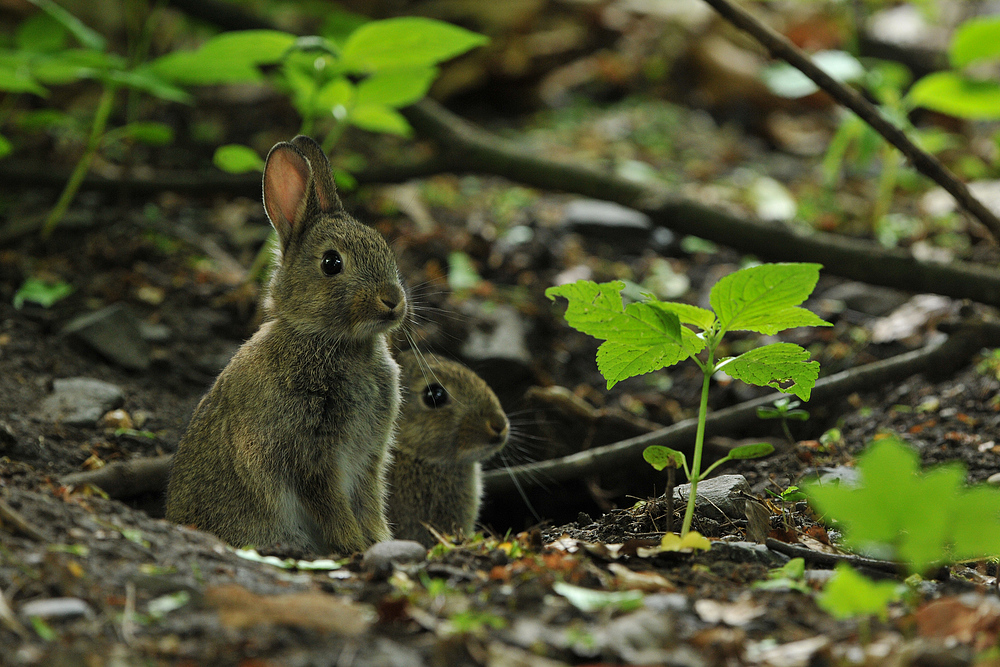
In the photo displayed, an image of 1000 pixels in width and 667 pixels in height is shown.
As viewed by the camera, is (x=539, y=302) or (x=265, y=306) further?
(x=539, y=302)

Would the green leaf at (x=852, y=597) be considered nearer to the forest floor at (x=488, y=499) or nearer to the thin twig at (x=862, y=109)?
the forest floor at (x=488, y=499)

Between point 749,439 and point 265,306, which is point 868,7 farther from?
point 265,306

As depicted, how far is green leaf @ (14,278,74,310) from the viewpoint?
19.9 ft

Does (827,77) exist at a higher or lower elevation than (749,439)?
higher

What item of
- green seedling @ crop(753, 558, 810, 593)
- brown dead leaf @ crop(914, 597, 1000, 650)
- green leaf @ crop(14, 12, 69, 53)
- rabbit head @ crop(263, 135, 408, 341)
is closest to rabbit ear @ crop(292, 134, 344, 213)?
rabbit head @ crop(263, 135, 408, 341)

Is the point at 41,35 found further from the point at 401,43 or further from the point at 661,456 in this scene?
the point at 661,456

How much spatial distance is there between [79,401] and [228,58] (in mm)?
2447

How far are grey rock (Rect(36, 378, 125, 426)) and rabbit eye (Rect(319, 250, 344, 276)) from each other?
207 cm

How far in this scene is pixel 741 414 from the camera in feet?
16.9

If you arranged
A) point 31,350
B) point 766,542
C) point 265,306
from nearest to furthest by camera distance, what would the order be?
1. point 766,542
2. point 265,306
3. point 31,350

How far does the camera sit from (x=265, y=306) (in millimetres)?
4582

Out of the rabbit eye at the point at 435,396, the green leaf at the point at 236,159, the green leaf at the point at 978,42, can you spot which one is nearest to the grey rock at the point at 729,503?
the rabbit eye at the point at 435,396

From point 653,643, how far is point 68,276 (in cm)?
584

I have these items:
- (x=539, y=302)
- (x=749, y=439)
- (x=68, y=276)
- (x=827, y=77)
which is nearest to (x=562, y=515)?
(x=749, y=439)
